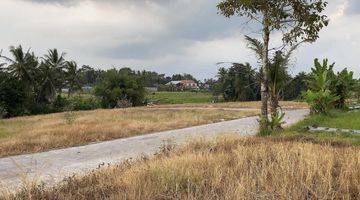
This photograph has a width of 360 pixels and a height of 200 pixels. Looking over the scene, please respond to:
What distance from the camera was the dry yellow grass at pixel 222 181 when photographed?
6.39 metres

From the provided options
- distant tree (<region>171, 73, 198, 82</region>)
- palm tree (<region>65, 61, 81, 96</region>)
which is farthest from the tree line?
distant tree (<region>171, 73, 198, 82</region>)

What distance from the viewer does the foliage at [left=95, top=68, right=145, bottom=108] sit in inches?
3004

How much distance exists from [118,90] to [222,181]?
69.6 metres

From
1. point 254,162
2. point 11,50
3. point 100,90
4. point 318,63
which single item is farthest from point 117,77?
point 254,162

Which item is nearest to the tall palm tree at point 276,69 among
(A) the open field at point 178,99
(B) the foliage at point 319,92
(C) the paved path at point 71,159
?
(C) the paved path at point 71,159

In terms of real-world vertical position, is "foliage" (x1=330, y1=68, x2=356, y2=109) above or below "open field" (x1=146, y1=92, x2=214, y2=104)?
above

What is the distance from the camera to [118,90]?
76.1 meters

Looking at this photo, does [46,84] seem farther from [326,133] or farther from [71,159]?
[326,133]

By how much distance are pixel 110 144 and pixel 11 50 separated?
54180 mm

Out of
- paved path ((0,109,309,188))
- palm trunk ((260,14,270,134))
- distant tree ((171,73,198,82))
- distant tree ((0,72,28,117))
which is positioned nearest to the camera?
paved path ((0,109,309,188))

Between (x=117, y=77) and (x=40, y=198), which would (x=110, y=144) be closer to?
(x=40, y=198)

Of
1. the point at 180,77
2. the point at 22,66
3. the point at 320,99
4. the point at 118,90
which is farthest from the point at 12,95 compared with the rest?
the point at 180,77

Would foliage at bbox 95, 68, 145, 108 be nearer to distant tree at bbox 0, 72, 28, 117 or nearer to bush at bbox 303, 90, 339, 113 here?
distant tree at bbox 0, 72, 28, 117

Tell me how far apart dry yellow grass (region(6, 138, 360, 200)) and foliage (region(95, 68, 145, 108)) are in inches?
2612
